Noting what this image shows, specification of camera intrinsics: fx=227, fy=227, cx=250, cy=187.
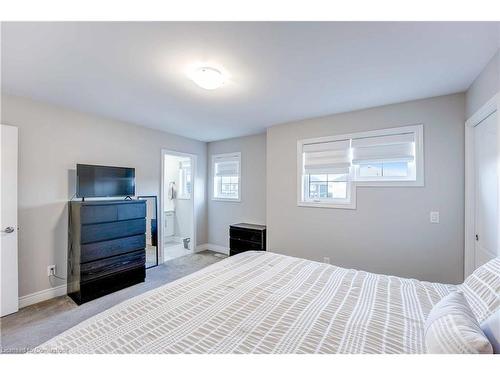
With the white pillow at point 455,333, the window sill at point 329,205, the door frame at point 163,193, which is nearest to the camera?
the white pillow at point 455,333

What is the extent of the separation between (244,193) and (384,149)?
255 cm

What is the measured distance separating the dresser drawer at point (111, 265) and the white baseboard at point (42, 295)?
60cm

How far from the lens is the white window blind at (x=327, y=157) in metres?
3.14

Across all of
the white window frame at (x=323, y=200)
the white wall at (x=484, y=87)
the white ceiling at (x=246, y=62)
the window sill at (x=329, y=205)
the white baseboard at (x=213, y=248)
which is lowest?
the white baseboard at (x=213, y=248)

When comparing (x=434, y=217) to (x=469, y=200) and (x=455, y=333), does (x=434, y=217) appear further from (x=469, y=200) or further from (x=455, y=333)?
(x=455, y=333)

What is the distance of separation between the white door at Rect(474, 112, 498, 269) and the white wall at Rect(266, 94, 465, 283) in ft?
0.69

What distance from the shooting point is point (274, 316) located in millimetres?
1248

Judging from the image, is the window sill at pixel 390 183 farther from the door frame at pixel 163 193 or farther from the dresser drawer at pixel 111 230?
the door frame at pixel 163 193

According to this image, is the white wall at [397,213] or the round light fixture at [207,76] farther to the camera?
the white wall at [397,213]

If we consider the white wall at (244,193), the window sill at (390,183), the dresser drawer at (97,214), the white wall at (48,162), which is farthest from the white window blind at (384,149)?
the white wall at (48,162)

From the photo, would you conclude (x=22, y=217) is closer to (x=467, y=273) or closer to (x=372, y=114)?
(x=372, y=114)

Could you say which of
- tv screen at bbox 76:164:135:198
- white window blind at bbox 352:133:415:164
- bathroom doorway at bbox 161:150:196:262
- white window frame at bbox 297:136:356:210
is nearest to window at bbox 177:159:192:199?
bathroom doorway at bbox 161:150:196:262

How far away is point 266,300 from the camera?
4.70ft

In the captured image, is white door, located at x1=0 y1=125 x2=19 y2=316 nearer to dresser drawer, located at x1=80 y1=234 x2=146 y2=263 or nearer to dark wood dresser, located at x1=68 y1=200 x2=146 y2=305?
dark wood dresser, located at x1=68 y1=200 x2=146 y2=305
